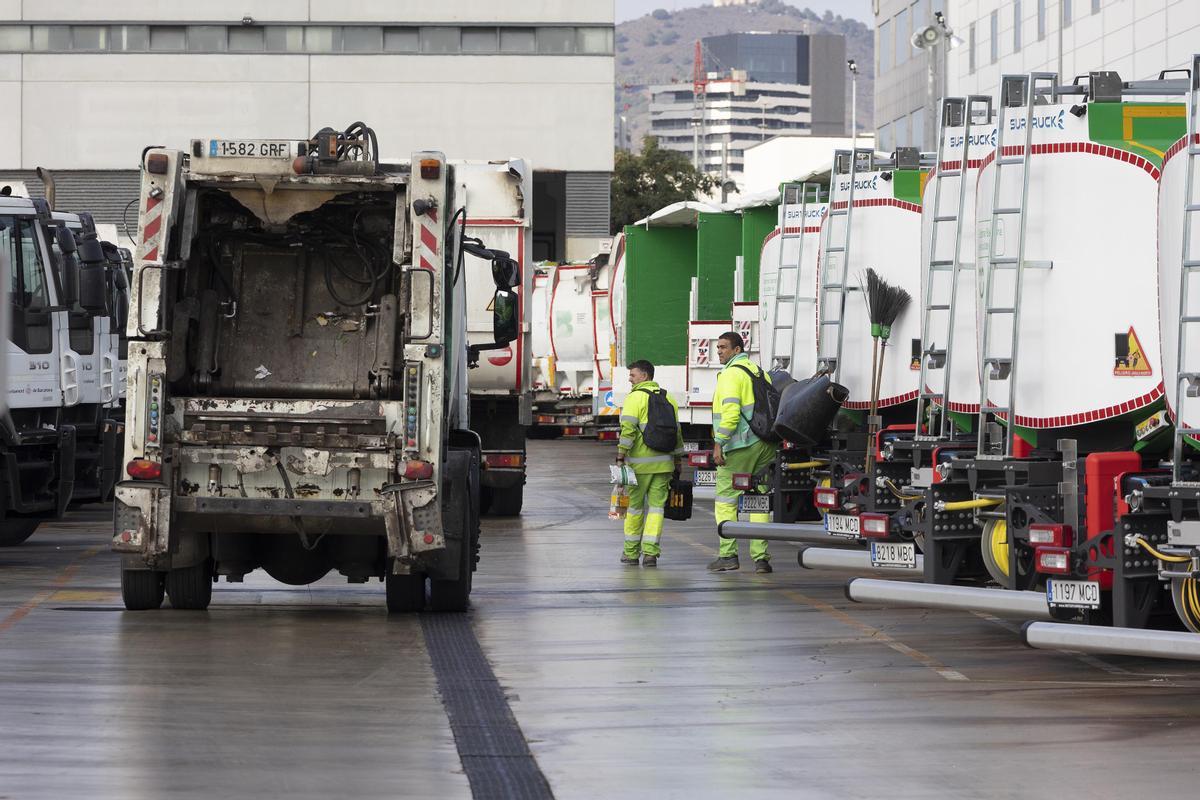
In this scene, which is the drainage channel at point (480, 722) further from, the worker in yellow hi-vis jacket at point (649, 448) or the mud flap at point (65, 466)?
the mud flap at point (65, 466)

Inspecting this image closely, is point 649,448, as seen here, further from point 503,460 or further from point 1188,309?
point 1188,309

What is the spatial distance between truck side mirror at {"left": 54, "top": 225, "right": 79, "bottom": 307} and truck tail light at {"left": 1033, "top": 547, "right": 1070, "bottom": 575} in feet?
29.0

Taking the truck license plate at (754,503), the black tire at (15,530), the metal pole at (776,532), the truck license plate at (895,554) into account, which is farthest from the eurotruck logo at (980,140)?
the black tire at (15,530)

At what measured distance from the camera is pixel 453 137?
57938 millimetres

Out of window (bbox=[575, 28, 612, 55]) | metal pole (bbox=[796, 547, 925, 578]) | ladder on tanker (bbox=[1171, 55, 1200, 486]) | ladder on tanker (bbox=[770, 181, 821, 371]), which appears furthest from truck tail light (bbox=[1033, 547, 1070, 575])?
window (bbox=[575, 28, 612, 55])

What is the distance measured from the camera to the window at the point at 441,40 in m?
57.9

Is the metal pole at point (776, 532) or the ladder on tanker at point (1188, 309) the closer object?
the ladder on tanker at point (1188, 309)

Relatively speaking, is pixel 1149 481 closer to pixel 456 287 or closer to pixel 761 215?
pixel 456 287

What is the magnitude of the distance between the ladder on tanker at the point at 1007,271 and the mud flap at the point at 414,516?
10.8 feet

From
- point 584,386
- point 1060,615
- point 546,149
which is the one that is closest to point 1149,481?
point 1060,615

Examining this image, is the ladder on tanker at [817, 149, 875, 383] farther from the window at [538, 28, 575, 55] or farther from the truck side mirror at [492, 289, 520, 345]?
the window at [538, 28, 575, 55]

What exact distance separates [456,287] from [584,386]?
77.6 feet

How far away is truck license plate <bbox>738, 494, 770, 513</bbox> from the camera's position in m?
16.5

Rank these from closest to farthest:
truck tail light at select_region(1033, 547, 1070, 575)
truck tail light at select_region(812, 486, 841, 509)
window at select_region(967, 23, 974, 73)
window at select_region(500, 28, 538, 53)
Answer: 1. truck tail light at select_region(1033, 547, 1070, 575)
2. truck tail light at select_region(812, 486, 841, 509)
3. window at select_region(967, 23, 974, 73)
4. window at select_region(500, 28, 538, 53)
